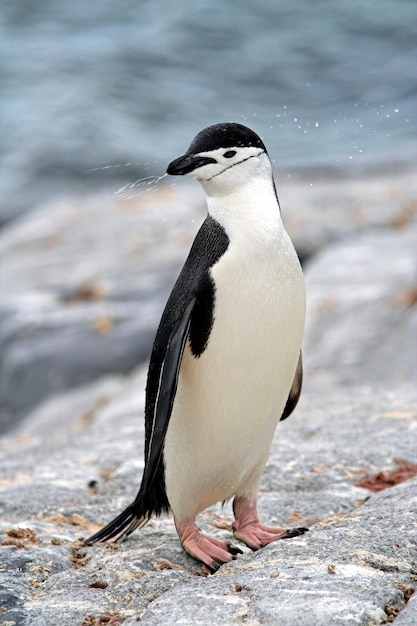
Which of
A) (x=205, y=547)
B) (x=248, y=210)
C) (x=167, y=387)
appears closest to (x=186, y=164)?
(x=248, y=210)

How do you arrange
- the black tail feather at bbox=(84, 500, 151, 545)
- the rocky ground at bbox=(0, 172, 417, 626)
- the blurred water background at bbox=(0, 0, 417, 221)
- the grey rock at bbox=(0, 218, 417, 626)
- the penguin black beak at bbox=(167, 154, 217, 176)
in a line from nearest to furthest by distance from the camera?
the grey rock at bbox=(0, 218, 417, 626) → the rocky ground at bbox=(0, 172, 417, 626) → the penguin black beak at bbox=(167, 154, 217, 176) → the black tail feather at bbox=(84, 500, 151, 545) → the blurred water background at bbox=(0, 0, 417, 221)

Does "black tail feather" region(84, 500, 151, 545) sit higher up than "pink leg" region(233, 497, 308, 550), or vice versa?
"black tail feather" region(84, 500, 151, 545)

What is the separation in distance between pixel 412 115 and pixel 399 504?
1292 mm

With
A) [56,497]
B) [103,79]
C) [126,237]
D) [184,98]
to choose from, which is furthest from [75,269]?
[103,79]

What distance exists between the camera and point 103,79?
679 inches

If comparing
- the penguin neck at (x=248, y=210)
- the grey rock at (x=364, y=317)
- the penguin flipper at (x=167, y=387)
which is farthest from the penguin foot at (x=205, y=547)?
the grey rock at (x=364, y=317)

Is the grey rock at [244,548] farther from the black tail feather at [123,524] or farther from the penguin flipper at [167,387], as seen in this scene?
the penguin flipper at [167,387]

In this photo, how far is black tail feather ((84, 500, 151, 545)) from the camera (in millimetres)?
3096

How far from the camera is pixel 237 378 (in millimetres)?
2875

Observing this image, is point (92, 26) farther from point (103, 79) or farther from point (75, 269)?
point (75, 269)

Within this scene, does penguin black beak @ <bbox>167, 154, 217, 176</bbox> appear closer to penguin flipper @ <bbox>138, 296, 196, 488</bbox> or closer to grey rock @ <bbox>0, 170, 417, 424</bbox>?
penguin flipper @ <bbox>138, 296, 196, 488</bbox>

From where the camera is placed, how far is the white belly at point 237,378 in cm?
283

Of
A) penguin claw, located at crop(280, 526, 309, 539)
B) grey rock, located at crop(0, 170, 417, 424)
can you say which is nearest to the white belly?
penguin claw, located at crop(280, 526, 309, 539)

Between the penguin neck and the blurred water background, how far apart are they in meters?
5.54
